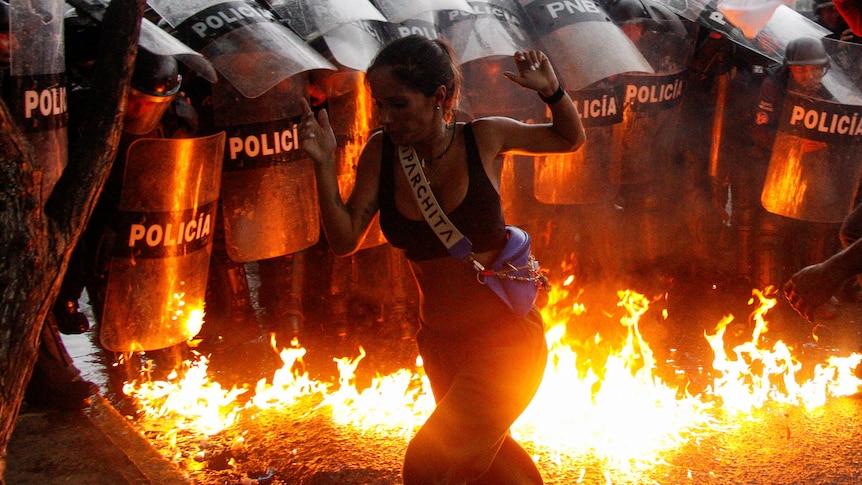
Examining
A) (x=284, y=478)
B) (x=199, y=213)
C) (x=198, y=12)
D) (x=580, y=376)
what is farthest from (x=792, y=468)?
(x=198, y=12)

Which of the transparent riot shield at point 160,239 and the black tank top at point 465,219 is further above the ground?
the black tank top at point 465,219

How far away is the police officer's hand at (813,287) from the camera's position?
Result: 122 inches

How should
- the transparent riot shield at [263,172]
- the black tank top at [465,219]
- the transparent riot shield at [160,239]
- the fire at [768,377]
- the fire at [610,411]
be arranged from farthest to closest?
1. the fire at [768,377]
2. the transparent riot shield at [263,172]
3. the fire at [610,411]
4. the transparent riot shield at [160,239]
5. the black tank top at [465,219]

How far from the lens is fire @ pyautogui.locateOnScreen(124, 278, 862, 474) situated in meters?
4.32

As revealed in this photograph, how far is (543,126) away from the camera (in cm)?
294

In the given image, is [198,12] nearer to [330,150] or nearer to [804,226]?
[330,150]

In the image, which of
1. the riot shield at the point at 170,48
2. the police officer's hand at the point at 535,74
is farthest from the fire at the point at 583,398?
the police officer's hand at the point at 535,74

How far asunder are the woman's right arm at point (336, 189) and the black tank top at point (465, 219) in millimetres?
54

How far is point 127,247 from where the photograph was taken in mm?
4125

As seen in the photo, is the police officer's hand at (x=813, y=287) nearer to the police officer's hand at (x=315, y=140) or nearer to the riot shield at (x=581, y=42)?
the police officer's hand at (x=315, y=140)

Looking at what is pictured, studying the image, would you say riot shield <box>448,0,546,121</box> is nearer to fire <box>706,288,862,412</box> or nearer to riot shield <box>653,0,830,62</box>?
riot shield <box>653,0,830,62</box>

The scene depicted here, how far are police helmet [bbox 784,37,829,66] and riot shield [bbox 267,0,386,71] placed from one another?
8.98 feet

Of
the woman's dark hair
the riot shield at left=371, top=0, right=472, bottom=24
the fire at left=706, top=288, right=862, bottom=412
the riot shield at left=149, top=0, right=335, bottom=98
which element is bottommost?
the fire at left=706, top=288, right=862, bottom=412

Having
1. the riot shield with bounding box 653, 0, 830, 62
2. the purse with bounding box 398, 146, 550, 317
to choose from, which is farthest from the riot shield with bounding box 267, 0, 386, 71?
the riot shield with bounding box 653, 0, 830, 62
